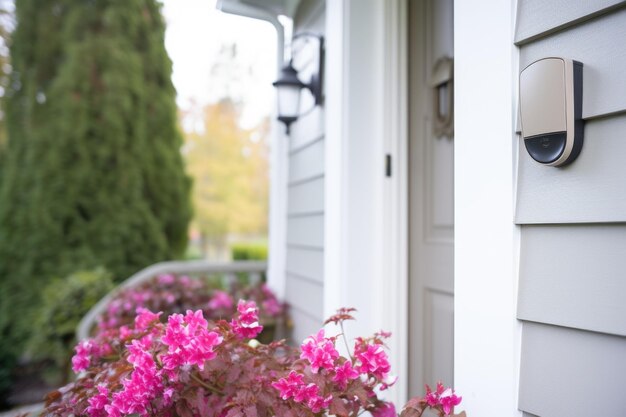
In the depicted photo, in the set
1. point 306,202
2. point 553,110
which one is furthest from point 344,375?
point 306,202

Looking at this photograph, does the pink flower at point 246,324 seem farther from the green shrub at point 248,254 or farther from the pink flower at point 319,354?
the green shrub at point 248,254

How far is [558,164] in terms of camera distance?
963 mm

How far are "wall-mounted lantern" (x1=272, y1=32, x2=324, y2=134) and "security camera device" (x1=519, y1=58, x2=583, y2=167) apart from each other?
1456 millimetres

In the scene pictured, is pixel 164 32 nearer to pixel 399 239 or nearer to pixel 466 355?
pixel 399 239

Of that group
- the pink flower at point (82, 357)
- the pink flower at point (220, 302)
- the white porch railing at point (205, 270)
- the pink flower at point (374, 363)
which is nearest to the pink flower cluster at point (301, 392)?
the pink flower at point (374, 363)

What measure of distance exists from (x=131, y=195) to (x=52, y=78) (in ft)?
4.73

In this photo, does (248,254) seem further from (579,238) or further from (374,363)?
(579,238)

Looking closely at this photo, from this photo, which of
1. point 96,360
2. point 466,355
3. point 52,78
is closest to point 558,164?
point 466,355

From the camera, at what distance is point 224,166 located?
10.9m

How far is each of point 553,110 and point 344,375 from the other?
0.74m

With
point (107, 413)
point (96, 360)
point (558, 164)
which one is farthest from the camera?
point (96, 360)

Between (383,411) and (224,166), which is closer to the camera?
(383,411)

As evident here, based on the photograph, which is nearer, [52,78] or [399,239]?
[399,239]

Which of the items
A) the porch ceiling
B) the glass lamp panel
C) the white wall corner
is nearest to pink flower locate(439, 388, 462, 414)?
the white wall corner
